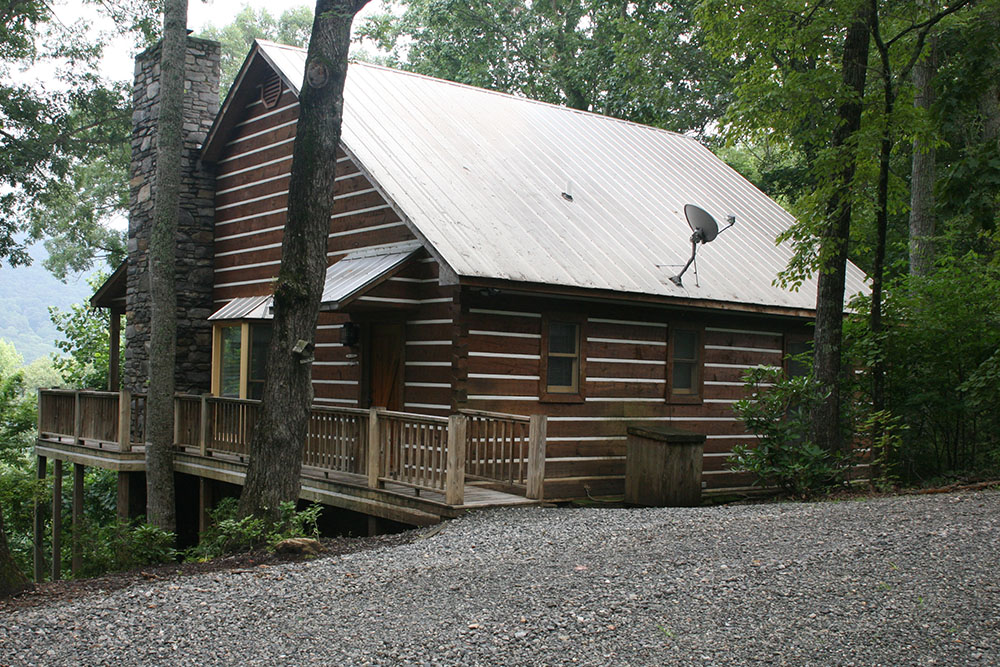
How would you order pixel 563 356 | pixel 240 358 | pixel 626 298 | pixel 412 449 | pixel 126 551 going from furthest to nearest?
pixel 240 358, pixel 563 356, pixel 626 298, pixel 126 551, pixel 412 449

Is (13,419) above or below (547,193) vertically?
below

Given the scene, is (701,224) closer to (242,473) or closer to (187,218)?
(242,473)

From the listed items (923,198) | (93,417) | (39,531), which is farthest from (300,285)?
(923,198)

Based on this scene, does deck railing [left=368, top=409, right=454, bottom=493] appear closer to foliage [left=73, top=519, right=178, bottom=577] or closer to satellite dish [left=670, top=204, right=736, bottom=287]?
foliage [left=73, top=519, right=178, bottom=577]

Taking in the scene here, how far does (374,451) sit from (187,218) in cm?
865

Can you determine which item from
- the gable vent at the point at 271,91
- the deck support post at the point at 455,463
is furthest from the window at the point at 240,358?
the deck support post at the point at 455,463

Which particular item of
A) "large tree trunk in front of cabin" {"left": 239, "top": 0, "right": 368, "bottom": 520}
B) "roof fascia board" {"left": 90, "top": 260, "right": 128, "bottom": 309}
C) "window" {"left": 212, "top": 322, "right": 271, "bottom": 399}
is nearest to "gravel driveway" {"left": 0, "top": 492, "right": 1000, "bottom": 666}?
"large tree trunk in front of cabin" {"left": 239, "top": 0, "right": 368, "bottom": 520}

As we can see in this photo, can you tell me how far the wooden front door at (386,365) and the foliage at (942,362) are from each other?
6246 mm

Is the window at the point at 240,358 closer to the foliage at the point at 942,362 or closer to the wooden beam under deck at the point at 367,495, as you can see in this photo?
the wooden beam under deck at the point at 367,495

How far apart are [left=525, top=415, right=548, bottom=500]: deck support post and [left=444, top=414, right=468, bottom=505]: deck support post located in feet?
2.87

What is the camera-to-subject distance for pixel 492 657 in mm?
5441

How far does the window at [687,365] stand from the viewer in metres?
15.0

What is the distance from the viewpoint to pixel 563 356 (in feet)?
44.1

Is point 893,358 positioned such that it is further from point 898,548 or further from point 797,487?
point 898,548
